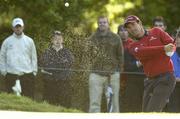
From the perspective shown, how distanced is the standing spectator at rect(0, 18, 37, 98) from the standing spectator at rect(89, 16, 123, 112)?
3.69 ft

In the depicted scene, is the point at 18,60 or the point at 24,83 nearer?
the point at 18,60

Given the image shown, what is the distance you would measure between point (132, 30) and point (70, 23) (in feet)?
25.7

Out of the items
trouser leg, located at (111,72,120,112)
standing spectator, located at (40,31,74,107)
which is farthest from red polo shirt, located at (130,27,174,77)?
standing spectator, located at (40,31,74,107)

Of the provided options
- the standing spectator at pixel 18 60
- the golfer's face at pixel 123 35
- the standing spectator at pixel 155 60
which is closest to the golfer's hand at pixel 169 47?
the standing spectator at pixel 155 60

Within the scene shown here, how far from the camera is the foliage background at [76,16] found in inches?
696

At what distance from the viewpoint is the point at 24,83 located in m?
16.6

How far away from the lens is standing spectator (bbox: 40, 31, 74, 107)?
54.1 feet

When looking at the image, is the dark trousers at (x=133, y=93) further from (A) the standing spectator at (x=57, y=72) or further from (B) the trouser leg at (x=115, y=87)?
(A) the standing spectator at (x=57, y=72)

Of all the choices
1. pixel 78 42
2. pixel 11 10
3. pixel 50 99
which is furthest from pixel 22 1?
pixel 50 99

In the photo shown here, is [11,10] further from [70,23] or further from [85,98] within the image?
[85,98]

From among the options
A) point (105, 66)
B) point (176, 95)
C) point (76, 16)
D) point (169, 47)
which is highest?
point (76, 16)

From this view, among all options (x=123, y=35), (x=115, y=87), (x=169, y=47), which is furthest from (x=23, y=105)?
(x=169, y=47)

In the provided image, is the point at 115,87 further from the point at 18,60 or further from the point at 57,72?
the point at 18,60

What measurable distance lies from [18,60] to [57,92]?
937 mm
